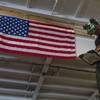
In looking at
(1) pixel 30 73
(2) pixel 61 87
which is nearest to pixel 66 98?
(2) pixel 61 87

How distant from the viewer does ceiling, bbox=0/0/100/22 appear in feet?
22.9

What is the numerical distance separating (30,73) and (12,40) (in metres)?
2.32

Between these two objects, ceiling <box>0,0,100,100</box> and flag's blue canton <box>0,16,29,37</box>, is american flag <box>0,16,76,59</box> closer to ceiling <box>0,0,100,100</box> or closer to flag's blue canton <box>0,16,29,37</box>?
flag's blue canton <box>0,16,29,37</box>

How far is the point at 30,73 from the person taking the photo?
852 centimetres

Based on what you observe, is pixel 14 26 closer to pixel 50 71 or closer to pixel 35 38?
pixel 35 38

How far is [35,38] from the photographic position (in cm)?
672

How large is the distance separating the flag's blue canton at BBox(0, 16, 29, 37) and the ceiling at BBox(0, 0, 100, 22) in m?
0.48

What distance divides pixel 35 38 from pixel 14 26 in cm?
65

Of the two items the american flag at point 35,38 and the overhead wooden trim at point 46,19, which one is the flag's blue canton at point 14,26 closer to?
the american flag at point 35,38

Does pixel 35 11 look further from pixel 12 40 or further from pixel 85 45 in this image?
pixel 85 45

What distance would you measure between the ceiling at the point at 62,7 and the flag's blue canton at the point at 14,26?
0.48 m

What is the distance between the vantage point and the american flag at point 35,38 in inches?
253

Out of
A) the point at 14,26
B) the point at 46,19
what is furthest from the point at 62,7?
the point at 14,26

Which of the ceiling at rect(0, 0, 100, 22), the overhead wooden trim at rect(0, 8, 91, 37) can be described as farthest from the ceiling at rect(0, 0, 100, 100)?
the overhead wooden trim at rect(0, 8, 91, 37)
